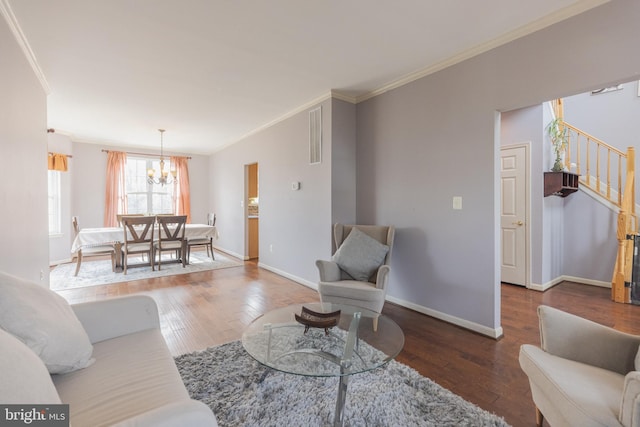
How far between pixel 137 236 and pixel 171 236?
0.51 m

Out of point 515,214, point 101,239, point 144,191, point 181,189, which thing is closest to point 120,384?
point 101,239

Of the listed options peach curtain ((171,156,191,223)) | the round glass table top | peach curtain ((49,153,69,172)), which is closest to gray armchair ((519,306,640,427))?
the round glass table top

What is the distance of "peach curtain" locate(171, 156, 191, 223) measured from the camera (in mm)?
7289

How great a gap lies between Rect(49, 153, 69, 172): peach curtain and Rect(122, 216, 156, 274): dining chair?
6.77ft

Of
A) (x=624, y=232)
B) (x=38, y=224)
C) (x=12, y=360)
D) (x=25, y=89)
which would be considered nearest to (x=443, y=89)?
(x=624, y=232)

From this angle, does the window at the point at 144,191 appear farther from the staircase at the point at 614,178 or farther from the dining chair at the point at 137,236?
the staircase at the point at 614,178

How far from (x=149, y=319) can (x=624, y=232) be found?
5.20 m

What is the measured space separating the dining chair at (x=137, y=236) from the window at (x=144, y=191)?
2.30 metres

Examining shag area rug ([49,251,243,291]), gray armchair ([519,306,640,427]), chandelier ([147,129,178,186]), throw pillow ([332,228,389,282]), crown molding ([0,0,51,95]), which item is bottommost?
shag area rug ([49,251,243,291])

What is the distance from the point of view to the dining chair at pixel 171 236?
496 centimetres

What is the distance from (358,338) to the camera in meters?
1.70

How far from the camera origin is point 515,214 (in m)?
4.18

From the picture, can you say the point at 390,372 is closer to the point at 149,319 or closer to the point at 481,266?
the point at 481,266

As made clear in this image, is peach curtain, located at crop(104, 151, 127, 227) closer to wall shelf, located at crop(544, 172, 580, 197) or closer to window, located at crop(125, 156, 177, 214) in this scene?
window, located at crop(125, 156, 177, 214)
